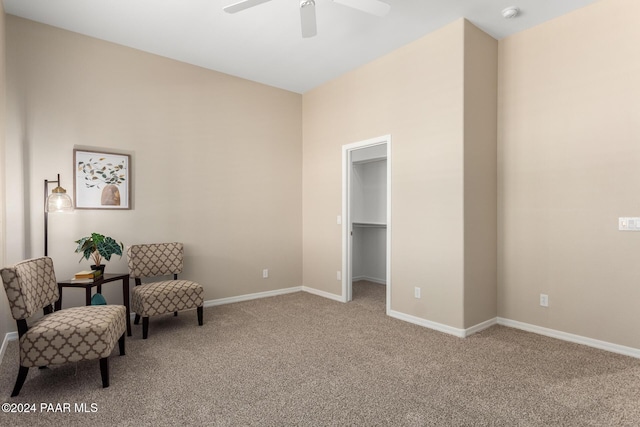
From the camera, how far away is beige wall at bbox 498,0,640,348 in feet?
9.84

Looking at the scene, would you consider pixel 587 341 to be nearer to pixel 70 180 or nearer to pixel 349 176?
pixel 349 176

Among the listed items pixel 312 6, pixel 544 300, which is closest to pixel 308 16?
pixel 312 6

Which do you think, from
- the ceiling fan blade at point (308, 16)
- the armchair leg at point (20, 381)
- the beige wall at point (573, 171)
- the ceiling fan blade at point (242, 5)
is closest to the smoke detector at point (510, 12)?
the beige wall at point (573, 171)

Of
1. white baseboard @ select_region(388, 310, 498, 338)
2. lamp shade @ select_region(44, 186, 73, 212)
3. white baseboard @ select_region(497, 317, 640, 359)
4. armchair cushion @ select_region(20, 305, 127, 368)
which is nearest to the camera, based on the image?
armchair cushion @ select_region(20, 305, 127, 368)

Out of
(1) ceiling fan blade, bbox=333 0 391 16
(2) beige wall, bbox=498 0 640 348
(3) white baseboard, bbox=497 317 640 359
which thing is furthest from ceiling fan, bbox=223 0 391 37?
(3) white baseboard, bbox=497 317 640 359

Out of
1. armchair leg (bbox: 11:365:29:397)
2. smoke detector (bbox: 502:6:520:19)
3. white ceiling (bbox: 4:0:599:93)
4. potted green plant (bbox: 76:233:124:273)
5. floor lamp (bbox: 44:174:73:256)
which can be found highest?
white ceiling (bbox: 4:0:599:93)

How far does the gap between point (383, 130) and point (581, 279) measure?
250 cm

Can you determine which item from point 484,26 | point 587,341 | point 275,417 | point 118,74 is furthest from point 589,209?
point 118,74

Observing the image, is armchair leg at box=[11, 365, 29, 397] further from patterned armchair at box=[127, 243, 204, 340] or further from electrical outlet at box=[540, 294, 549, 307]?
electrical outlet at box=[540, 294, 549, 307]

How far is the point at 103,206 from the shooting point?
382 cm

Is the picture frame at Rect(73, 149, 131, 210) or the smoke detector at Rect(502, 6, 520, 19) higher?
the smoke detector at Rect(502, 6, 520, 19)

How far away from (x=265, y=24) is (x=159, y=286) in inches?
112

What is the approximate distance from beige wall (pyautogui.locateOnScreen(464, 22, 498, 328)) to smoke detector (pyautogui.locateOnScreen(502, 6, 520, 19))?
30 centimetres

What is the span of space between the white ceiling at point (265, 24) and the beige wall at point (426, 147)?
24 cm
